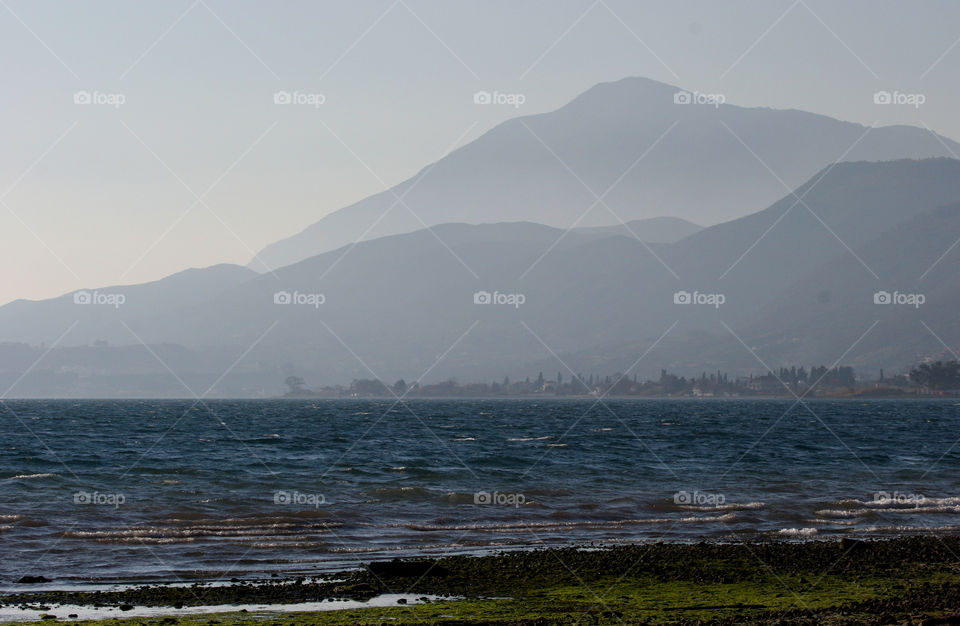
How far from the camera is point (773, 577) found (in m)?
21.9

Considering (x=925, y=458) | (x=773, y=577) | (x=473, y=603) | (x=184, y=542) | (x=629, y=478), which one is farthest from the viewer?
(x=925, y=458)

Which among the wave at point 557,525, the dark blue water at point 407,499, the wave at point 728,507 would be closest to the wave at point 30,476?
the dark blue water at point 407,499

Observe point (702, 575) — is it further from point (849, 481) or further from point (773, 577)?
point (849, 481)

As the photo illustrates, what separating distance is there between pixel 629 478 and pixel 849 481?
995 cm

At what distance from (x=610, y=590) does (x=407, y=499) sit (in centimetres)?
1882

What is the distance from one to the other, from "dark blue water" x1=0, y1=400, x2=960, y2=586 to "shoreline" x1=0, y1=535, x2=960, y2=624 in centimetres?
269

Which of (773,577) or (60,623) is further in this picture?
(773,577)

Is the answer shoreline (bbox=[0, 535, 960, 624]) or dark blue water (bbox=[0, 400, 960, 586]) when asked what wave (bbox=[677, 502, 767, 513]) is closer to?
dark blue water (bbox=[0, 400, 960, 586])

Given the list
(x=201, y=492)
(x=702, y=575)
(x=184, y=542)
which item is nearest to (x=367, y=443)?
(x=201, y=492)

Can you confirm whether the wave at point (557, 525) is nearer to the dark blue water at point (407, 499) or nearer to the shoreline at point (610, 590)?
the dark blue water at point (407, 499)

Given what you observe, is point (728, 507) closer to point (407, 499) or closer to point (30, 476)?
point (407, 499)

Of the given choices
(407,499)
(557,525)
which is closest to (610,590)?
(557,525)

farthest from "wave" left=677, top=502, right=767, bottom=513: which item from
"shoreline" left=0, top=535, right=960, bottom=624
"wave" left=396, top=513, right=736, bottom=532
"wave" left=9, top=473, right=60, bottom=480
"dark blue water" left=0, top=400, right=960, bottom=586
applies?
"wave" left=9, top=473, right=60, bottom=480

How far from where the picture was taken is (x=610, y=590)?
814 inches
